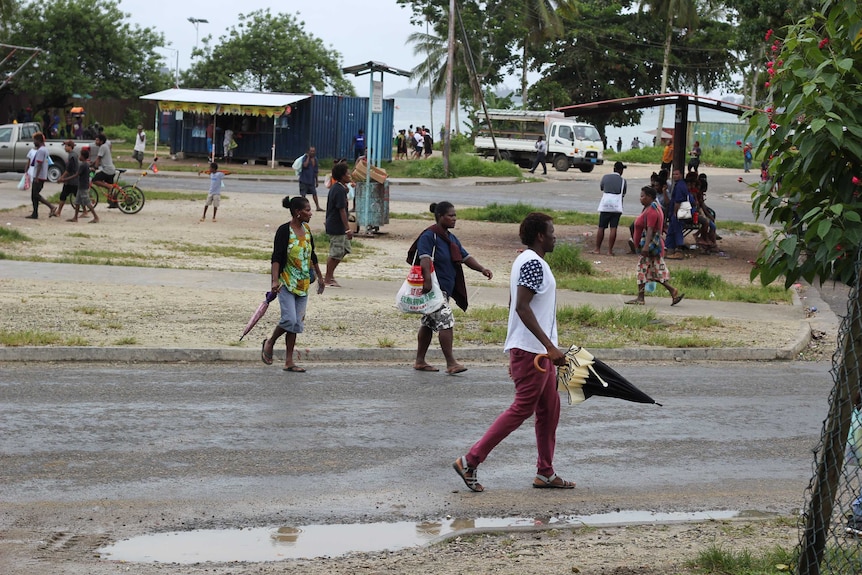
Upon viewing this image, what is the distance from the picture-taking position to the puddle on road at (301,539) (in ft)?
20.0

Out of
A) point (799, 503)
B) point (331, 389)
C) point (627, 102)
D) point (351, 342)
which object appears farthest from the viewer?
point (627, 102)

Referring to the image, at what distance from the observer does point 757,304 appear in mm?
16719

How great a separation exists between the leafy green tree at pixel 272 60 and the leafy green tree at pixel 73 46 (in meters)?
9.45

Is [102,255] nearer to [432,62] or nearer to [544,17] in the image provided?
[544,17]

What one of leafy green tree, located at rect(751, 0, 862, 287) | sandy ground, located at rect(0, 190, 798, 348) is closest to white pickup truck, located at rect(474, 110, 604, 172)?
sandy ground, located at rect(0, 190, 798, 348)

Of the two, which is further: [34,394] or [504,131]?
[504,131]

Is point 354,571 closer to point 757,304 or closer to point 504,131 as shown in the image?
point 757,304

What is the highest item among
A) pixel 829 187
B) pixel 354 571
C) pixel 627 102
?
pixel 627 102

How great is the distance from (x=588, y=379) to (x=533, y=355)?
39cm

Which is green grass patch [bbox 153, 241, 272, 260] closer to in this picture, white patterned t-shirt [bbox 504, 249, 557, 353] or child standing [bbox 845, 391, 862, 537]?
white patterned t-shirt [bbox 504, 249, 557, 353]

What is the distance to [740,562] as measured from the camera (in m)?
5.69

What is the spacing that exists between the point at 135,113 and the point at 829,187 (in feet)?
191

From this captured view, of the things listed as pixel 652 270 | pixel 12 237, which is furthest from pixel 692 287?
pixel 12 237

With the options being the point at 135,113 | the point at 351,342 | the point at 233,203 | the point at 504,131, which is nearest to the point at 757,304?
the point at 351,342
